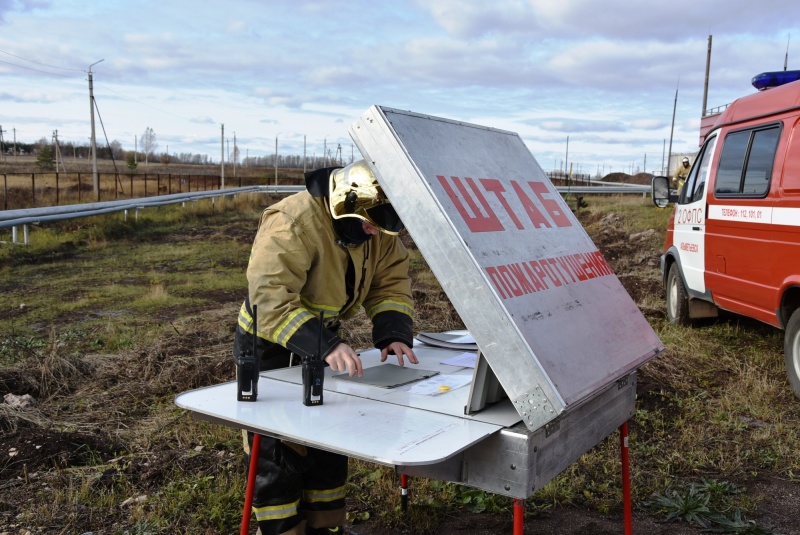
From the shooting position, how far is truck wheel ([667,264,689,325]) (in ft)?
25.0

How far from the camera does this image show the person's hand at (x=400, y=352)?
9.59ft

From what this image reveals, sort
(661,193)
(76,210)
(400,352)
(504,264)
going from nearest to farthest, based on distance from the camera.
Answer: (504,264) < (400,352) < (661,193) < (76,210)

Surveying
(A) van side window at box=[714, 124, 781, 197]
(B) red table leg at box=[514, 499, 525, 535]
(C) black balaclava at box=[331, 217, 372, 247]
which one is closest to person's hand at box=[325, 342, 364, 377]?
(C) black balaclava at box=[331, 217, 372, 247]

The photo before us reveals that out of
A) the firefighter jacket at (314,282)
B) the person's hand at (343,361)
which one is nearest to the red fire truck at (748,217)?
the firefighter jacket at (314,282)

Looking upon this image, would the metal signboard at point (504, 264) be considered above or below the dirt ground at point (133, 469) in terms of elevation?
above

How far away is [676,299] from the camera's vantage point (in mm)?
7805

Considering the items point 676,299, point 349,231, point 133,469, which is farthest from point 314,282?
point 676,299

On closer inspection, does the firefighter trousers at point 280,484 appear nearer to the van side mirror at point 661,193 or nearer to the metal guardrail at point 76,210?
the van side mirror at point 661,193

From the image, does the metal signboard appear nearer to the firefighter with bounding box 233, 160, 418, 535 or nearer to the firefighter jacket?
the firefighter with bounding box 233, 160, 418, 535

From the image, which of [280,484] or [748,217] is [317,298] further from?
[748,217]

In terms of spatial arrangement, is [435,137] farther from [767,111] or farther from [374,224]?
[767,111]

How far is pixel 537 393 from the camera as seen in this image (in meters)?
1.93

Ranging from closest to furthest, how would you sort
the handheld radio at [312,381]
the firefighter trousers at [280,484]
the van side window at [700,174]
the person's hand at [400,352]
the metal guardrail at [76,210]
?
1. the handheld radio at [312,381]
2. the firefighter trousers at [280,484]
3. the person's hand at [400,352]
4. the van side window at [700,174]
5. the metal guardrail at [76,210]

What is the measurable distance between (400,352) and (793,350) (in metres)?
3.90
